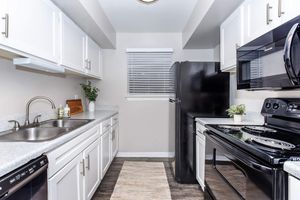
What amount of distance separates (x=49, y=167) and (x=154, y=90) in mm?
3015

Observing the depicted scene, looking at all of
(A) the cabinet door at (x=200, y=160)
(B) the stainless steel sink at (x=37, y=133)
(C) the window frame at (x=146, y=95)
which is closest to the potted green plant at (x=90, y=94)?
(C) the window frame at (x=146, y=95)

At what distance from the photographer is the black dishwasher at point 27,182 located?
91 cm

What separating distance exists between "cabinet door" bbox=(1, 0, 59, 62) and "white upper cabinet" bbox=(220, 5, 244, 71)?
167 cm

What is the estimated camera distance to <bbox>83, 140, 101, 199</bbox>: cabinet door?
83.1 inches

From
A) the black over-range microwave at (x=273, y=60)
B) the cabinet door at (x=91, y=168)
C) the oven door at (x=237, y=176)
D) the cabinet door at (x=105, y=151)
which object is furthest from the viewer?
the cabinet door at (x=105, y=151)

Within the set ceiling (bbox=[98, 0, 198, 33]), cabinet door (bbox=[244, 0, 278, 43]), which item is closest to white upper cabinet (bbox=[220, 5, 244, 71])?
cabinet door (bbox=[244, 0, 278, 43])

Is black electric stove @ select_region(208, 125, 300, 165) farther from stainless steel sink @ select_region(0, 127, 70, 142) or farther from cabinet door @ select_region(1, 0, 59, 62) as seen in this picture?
cabinet door @ select_region(1, 0, 59, 62)

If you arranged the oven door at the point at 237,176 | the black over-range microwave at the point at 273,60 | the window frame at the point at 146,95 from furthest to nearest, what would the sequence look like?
the window frame at the point at 146,95
the black over-range microwave at the point at 273,60
the oven door at the point at 237,176

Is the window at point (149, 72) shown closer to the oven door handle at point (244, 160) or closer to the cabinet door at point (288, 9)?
the oven door handle at point (244, 160)

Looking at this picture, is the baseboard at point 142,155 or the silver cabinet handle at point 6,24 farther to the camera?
the baseboard at point 142,155

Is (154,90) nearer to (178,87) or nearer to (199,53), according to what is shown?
(199,53)

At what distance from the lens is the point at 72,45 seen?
2479mm

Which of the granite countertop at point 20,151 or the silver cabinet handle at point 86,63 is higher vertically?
the silver cabinet handle at point 86,63

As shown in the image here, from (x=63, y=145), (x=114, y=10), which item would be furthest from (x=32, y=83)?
(x=114, y=10)
